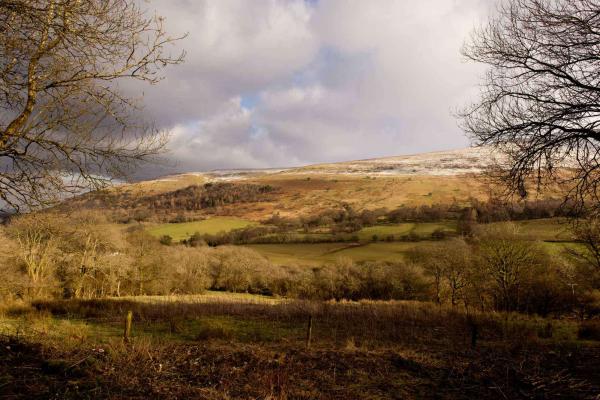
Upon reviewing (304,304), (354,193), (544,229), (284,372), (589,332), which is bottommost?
(304,304)

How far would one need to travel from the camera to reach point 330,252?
66.0 metres

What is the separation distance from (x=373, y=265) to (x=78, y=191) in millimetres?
44619

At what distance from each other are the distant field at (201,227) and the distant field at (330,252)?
19.8m

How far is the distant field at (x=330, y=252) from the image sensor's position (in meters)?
57.0

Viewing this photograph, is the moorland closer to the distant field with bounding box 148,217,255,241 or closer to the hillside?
the distant field with bounding box 148,217,255,241

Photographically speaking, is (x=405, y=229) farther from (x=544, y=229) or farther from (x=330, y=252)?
(x=544, y=229)

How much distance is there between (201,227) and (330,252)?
4218 cm

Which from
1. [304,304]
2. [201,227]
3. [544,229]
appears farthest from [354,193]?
[304,304]

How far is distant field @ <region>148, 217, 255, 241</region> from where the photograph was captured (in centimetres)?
8491

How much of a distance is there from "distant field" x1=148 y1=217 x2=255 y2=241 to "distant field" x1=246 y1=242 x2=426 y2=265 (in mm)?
19780

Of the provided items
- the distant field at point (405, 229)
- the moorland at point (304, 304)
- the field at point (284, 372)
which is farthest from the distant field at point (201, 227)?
the field at point (284, 372)

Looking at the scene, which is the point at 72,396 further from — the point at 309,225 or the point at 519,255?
the point at 309,225

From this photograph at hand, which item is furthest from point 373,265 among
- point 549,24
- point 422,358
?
point 549,24

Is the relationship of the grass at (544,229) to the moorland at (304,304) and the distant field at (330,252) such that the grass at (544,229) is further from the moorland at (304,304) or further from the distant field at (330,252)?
the distant field at (330,252)
